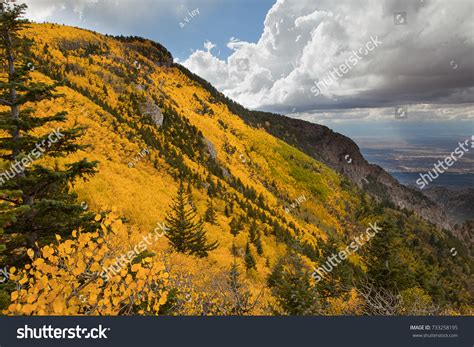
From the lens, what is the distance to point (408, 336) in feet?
28.0

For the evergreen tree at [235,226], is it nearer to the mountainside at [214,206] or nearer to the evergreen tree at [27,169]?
the mountainside at [214,206]

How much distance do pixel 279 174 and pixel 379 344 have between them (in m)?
103

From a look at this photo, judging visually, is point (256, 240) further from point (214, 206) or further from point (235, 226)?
point (214, 206)

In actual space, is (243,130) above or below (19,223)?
above

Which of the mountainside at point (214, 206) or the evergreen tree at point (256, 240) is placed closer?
the mountainside at point (214, 206)

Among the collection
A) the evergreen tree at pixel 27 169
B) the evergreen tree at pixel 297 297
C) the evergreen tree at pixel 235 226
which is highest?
the evergreen tree at pixel 27 169

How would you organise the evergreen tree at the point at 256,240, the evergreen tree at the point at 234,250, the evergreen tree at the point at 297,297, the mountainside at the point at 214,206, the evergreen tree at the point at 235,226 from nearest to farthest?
the evergreen tree at the point at 297,297 → the mountainside at the point at 214,206 → the evergreen tree at the point at 234,250 → the evergreen tree at the point at 256,240 → the evergreen tree at the point at 235,226

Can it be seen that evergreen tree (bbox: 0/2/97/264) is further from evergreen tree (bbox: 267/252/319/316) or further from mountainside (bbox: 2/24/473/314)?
evergreen tree (bbox: 267/252/319/316)

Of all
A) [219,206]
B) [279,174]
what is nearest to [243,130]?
[279,174]

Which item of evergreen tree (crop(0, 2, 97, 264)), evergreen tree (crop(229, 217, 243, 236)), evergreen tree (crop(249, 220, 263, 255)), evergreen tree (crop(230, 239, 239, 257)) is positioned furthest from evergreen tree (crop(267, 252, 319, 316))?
evergreen tree (crop(229, 217, 243, 236))

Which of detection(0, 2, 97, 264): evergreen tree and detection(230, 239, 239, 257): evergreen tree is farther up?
detection(0, 2, 97, 264): evergreen tree

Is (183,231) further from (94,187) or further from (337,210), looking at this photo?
(337,210)

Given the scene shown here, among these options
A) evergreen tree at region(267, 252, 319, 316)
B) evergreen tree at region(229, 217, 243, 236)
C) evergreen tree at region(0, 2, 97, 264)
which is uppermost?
evergreen tree at region(0, 2, 97, 264)

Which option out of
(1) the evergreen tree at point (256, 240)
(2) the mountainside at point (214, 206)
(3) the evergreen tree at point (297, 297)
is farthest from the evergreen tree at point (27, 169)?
(1) the evergreen tree at point (256, 240)
